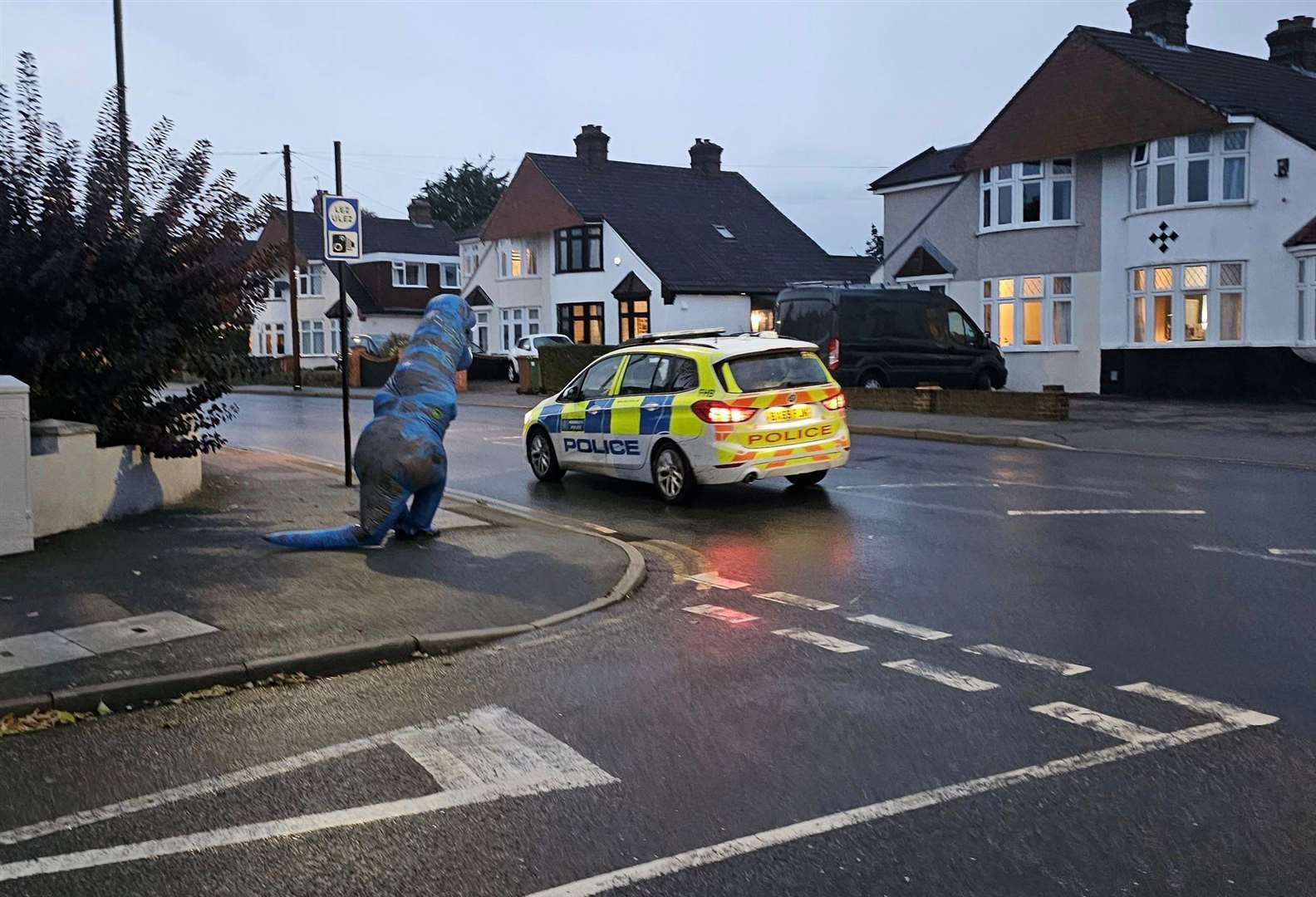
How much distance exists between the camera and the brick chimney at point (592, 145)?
172 ft

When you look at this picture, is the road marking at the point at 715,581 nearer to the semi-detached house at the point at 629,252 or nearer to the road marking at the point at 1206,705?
the road marking at the point at 1206,705

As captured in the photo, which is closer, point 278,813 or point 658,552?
point 278,813

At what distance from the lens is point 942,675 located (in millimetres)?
6781

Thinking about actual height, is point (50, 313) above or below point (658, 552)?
above

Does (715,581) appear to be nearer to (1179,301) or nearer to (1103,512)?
(1103,512)

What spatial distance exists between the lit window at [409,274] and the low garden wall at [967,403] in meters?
45.7

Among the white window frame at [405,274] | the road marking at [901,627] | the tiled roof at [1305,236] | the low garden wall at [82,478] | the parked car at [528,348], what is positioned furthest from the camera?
the white window frame at [405,274]

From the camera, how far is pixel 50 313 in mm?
11055

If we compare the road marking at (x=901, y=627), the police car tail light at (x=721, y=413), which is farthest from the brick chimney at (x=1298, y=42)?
the road marking at (x=901, y=627)

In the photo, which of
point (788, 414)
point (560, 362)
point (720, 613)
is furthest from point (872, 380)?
point (720, 613)

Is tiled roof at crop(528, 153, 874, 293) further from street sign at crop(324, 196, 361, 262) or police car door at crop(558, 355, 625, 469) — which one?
street sign at crop(324, 196, 361, 262)

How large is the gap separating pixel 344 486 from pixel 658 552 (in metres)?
4.51

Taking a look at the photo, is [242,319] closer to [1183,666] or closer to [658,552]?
[658,552]

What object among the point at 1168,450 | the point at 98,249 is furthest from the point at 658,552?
the point at 1168,450
